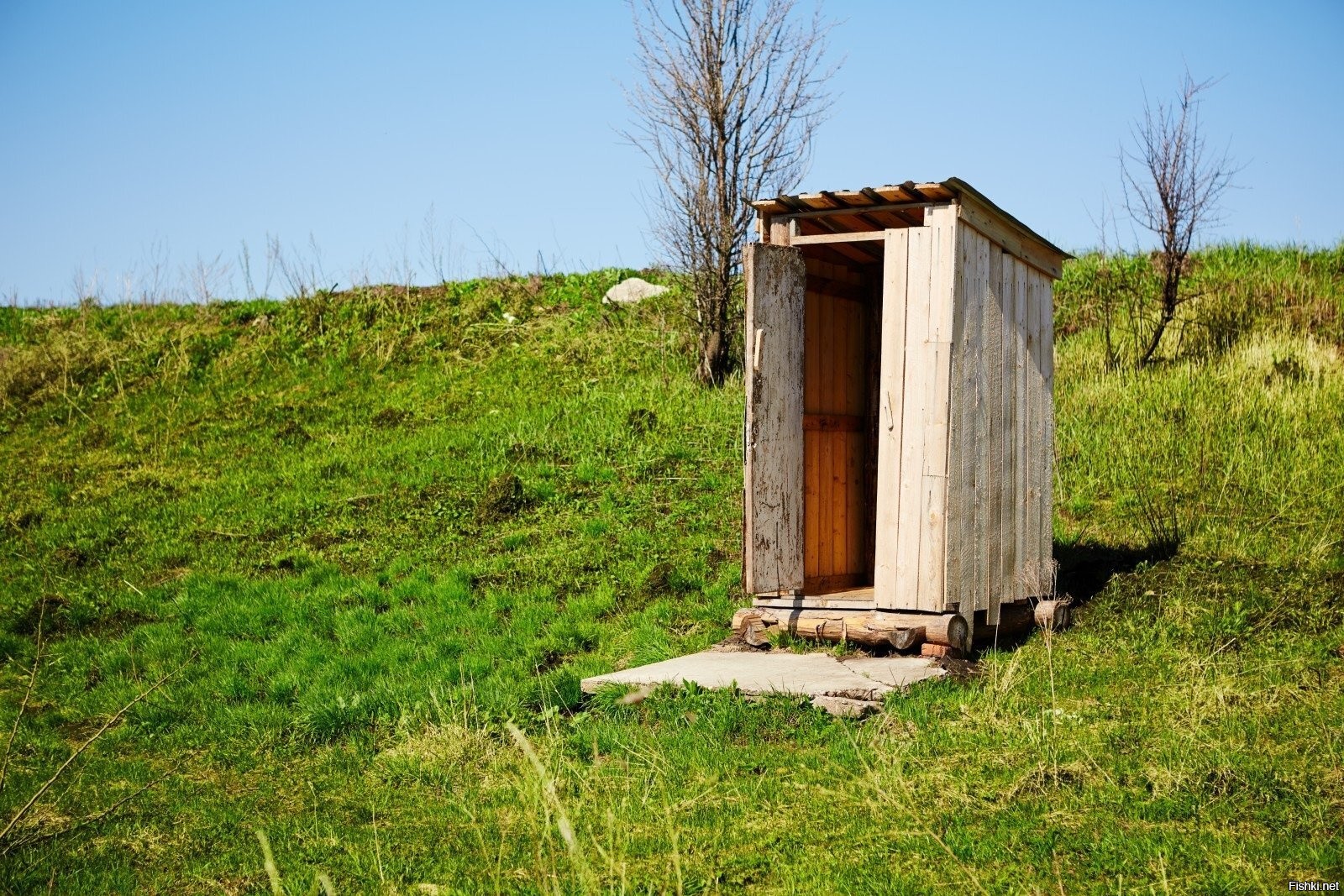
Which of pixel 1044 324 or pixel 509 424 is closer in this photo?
pixel 1044 324

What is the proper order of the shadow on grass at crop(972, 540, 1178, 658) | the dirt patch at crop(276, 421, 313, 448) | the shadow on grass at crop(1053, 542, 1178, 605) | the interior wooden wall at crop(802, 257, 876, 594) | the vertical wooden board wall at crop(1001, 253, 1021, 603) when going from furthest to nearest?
the dirt patch at crop(276, 421, 313, 448) → the shadow on grass at crop(1053, 542, 1178, 605) → the shadow on grass at crop(972, 540, 1178, 658) → the interior wooden wall at crop(802, 257, 876, 594) → the vertical wooden board wall at crop(1001, 253, 1021, 603)

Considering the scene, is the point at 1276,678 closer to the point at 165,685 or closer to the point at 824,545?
the point at 824,545

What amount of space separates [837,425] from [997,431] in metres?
1.48

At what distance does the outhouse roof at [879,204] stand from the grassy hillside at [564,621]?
2897 mm

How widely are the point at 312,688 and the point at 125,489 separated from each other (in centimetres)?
733

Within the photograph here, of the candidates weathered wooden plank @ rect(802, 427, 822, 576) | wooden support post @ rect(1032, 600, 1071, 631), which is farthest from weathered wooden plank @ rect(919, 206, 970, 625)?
weathered wooden plank @ rect(802, 427, 822, 576)

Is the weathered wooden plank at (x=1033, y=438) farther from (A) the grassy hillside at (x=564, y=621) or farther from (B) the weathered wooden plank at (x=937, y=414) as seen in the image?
(B) the weathered wooden plank at (x=937, y=414)

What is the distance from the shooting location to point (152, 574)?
10.8 m

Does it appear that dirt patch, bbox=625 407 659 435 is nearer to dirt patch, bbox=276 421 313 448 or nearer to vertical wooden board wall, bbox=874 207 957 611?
dirt patch, bbox=276 421 313 448

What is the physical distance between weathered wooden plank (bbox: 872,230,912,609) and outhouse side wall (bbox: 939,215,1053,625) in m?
0.33

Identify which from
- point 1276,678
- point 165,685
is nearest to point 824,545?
point 1276,678

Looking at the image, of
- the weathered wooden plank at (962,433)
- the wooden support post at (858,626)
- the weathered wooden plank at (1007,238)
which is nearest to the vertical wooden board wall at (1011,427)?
the weathered wooden plank at (1007,238)

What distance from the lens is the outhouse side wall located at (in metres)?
7.07

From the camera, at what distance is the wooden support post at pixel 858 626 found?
6953 mm
